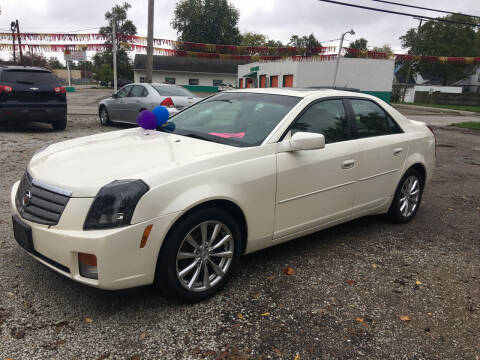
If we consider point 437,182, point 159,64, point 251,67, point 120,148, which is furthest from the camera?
point 159,64

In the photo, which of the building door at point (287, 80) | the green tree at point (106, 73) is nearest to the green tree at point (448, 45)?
the building door at point (287, 80)

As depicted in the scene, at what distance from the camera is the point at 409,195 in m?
5.05

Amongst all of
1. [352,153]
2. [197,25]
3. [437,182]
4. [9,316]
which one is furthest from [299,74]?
[197,25]

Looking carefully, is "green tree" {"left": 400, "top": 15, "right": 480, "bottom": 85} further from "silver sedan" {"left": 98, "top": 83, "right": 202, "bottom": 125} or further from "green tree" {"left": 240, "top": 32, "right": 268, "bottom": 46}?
"silver sedan" {"left": 98, "top": 83, "right": 202, "bottom": 125}

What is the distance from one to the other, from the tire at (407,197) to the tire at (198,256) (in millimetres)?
2437

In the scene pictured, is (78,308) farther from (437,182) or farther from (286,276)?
(437,182)

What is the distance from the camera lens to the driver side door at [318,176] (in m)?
3.51

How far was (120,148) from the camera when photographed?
3453 mm

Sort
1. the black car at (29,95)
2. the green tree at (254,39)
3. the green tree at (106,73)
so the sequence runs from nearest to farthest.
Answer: the black car at (29,95) → the green tree at (106,73) → the green tree at (254,39)

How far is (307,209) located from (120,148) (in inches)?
67.9

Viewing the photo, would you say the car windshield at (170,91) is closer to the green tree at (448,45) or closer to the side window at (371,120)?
the side window at (371,120)

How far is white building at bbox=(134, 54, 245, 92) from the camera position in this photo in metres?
51.3

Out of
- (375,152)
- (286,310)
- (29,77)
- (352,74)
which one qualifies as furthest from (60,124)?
(352,74)

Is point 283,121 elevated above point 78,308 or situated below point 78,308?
above
